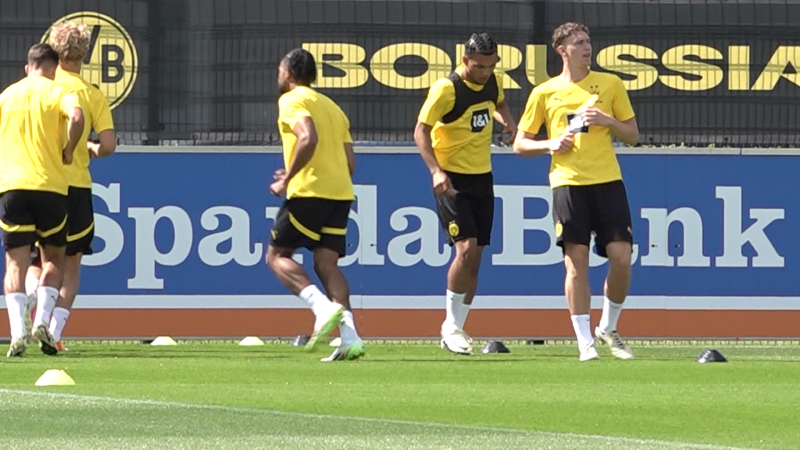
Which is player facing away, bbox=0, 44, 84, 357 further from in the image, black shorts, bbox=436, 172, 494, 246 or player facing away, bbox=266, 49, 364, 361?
black shorts, bbox=436, 172, 494, 246

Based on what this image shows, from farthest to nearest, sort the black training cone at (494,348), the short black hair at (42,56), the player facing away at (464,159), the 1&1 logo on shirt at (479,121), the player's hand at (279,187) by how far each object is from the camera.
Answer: the black training cone at (494,348)
the 1&1 logo on shirt at (479,121)
the player facing away at (464,159)
the short black hair at (42,56)
the player's hand at (279,187)

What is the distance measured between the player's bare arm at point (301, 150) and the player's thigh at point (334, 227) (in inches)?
11.3

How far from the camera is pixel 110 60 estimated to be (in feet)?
45.9

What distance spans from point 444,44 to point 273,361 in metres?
3.64

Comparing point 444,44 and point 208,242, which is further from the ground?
point 444,44

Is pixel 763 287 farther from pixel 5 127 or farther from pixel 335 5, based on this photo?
pixel 5 127

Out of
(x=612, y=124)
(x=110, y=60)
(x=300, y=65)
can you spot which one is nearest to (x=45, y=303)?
(x=300, y=65)

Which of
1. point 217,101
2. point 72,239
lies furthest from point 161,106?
point 72,239

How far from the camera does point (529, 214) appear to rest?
14.2m

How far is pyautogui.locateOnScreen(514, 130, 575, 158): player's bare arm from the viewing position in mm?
11375

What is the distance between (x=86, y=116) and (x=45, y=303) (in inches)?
44.4

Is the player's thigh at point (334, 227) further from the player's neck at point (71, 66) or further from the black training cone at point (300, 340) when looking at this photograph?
the black training cone at point (300, 340)

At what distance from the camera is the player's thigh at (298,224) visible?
1133 centimetres

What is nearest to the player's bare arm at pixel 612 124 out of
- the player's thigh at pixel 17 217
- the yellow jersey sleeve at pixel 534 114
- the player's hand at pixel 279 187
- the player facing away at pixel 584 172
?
the player facing away at pixel 584 172
